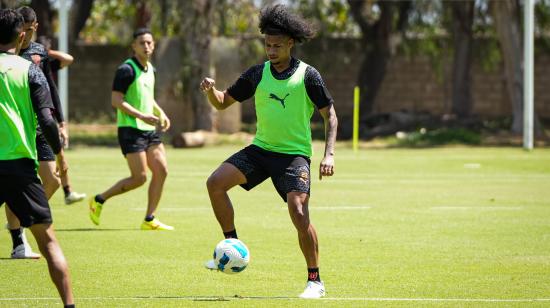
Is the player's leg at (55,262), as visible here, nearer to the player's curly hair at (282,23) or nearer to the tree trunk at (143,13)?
the player's curly hair at (282,23)

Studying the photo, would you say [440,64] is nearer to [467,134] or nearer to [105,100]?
[467,134]

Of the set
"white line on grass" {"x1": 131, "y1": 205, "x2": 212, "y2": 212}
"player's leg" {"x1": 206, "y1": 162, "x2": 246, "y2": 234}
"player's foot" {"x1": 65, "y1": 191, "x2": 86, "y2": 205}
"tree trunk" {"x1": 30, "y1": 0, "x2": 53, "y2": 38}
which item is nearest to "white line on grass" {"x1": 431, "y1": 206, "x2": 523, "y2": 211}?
"white line on grass" {"x1": 131, "y1": 205, "x2": 212, "y2": 212}

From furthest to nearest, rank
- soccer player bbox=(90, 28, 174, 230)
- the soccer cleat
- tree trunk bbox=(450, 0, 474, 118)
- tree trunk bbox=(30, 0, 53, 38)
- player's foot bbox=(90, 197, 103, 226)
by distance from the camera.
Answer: tree trunk bbox=(450, 0, 474, 118)
tree trunk bbox=(30, 0, 53, 38)
player's foot bbox=(90, 197, 103, 226)
soccer player bbox=(90, 28, 174, 230)
the soccer cleat

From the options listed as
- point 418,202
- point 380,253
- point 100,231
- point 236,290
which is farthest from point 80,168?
point 236,290

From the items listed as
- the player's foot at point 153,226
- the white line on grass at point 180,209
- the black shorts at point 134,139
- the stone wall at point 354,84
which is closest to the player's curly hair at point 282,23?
the black shorts at point 134,139

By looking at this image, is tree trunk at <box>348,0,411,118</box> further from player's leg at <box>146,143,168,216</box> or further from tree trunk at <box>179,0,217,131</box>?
player's leg at <box>146,143,168,216</box>

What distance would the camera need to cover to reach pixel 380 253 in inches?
460

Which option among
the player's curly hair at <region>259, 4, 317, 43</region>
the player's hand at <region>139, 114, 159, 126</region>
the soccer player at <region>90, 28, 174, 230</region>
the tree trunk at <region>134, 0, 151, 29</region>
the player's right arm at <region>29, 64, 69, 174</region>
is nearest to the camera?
the player's right arm at <region>29, 64, 69, 174</region>

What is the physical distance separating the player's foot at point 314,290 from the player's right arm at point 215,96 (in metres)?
1.75

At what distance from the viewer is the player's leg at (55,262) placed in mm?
7285

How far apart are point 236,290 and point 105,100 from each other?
36.4 m

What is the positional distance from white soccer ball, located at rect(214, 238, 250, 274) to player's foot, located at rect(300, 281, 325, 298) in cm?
52

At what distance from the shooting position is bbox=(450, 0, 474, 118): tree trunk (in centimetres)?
4006

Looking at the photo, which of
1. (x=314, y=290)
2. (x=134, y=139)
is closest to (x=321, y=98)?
(x=314, y=290)
